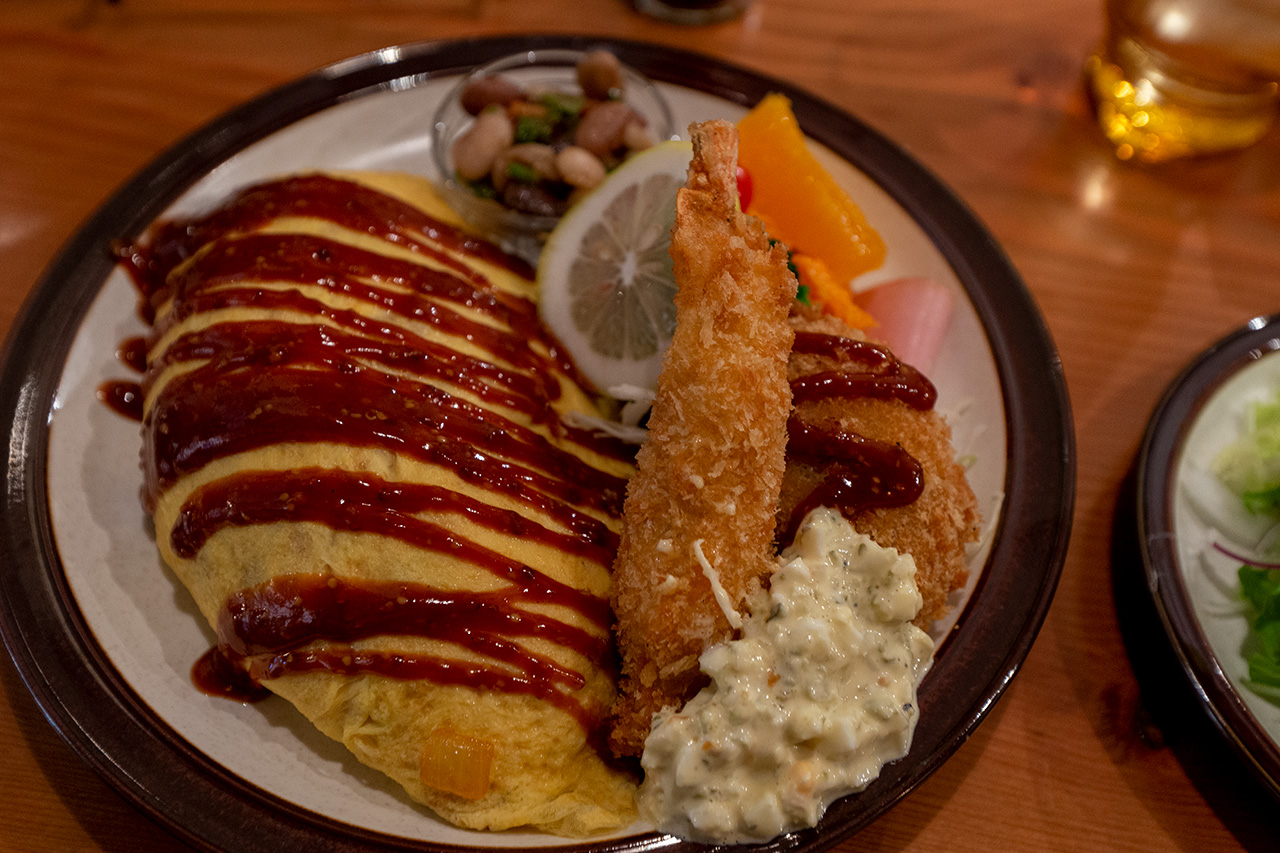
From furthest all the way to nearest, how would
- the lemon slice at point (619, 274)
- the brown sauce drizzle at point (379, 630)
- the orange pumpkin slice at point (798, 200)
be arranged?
the orange pumpkin slice at point (798, 200), the lemon slice at point (619, 274), the brown sauce drizzle at point (379, 630)

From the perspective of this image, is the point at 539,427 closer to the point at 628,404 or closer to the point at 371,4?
the point at 628,404

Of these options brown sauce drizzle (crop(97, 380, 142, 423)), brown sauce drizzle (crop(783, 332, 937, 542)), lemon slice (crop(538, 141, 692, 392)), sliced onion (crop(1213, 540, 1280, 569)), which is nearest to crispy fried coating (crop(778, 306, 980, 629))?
brown sauce drizzle (crop(783, 332, 937, 542))

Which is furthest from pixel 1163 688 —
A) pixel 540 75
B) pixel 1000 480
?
pixel 540 75

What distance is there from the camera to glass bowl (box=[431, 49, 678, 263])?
2.63 metres

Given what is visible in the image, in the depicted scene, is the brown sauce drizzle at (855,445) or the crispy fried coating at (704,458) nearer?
the crispy fried coating at (704,458)

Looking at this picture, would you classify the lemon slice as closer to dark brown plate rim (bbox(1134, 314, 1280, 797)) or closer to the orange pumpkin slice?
the orange pumpkin slice

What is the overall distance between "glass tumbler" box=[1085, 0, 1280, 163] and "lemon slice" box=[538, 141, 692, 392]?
2136mm

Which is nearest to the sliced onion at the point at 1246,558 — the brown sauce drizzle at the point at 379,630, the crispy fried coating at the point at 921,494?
the crispy fried coating at the point at 921,494

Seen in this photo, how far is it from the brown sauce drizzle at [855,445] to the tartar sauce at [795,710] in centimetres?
17

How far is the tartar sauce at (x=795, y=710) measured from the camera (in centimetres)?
169

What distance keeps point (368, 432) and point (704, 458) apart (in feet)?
2.61

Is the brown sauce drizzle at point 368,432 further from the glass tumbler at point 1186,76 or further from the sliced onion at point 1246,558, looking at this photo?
the glass tumbler at point 1186,76

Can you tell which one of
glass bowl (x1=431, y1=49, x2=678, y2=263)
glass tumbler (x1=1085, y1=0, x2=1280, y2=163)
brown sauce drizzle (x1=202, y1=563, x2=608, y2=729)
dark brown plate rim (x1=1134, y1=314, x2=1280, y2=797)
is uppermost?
glass bowl (x1=431, y1=49, x2=678, y2=263)

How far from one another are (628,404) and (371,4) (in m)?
2.53
